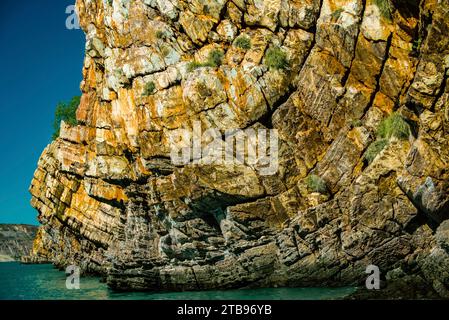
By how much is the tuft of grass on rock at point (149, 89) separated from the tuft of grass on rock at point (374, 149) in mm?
14870

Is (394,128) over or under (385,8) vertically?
under

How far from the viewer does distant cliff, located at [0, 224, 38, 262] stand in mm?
119062

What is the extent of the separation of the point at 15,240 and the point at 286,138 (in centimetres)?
11321

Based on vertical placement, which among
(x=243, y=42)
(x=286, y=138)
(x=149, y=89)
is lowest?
(x=286, y=138)

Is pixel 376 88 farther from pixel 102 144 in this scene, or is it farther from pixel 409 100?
pixel 102 144

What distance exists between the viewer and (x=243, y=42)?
30562 millimetres

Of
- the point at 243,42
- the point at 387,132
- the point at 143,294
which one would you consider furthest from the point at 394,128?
the point at 143,294

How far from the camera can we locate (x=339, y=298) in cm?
2339

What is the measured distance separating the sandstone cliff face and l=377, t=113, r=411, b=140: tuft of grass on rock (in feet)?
1.66

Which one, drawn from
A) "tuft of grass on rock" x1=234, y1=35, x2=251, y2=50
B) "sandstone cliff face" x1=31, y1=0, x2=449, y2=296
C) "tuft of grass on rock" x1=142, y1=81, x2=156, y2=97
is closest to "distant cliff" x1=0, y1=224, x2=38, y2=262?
"sandstone cliff face" x1=31, y1=0, x2=449, y2=296

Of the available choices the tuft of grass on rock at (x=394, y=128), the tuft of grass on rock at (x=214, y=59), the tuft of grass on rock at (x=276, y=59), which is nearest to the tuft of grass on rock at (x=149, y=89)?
the tuft of grass on rock at (x=214, y=59)

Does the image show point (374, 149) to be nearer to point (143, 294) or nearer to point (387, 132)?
point (387, 132)

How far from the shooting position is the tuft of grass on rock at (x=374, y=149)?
2650 cm

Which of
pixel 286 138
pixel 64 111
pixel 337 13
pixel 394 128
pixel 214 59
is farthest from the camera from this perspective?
pixel 64 111
